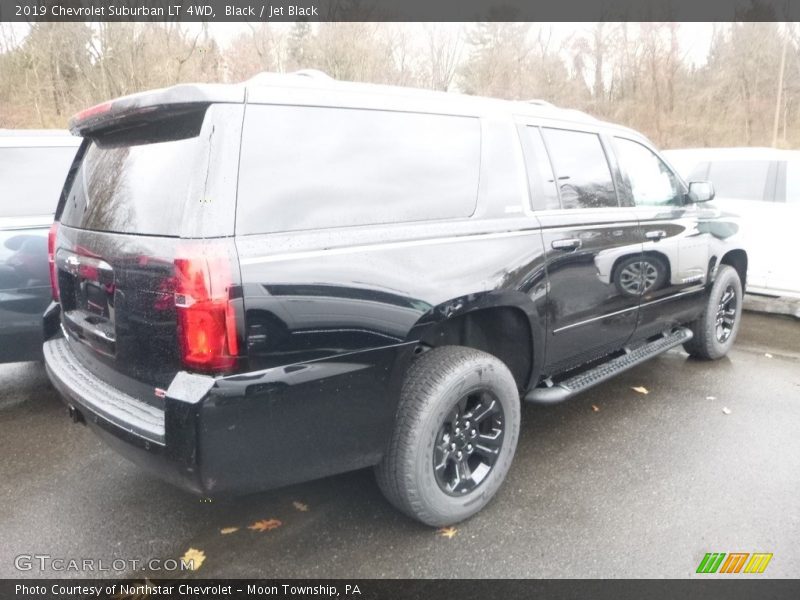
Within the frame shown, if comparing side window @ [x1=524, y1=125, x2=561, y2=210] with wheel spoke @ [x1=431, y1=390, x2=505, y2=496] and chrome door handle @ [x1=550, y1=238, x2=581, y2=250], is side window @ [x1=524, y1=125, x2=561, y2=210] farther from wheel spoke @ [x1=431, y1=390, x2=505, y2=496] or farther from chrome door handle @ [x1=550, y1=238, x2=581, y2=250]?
wheel spoke @ [x1=431, y1=390, x2=505, y2=496]

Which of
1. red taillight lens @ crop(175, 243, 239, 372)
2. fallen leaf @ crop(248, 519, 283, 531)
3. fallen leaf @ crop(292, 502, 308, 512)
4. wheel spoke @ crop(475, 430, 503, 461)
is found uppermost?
red taillight lens @ crop(175, 243, 239, 372)

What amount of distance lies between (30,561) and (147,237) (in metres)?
1.59

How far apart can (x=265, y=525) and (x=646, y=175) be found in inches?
134

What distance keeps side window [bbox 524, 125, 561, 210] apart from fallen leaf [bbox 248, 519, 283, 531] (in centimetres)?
208

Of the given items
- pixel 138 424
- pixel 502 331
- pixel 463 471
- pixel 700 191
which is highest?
pixel 700 191

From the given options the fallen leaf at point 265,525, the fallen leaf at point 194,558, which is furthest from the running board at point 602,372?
the fallen leaf at point 194,558

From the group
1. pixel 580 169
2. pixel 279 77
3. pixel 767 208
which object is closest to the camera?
pixel 279 77

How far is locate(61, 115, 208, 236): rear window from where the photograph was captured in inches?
79.7

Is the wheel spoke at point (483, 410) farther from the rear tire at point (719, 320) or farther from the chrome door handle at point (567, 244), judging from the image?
the rear tire at point (719, 320)

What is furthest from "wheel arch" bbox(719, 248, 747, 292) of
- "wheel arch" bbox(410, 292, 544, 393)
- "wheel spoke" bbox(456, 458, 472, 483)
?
"wheel spoke" bbox(456, 458, 472, 483)

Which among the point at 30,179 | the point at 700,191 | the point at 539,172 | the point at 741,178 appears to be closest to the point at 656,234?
the point at 700,191

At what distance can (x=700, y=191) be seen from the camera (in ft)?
14.2

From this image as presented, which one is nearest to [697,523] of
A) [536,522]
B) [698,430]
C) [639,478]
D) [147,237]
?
[639,478]

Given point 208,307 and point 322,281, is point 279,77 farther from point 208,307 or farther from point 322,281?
point 208,307
